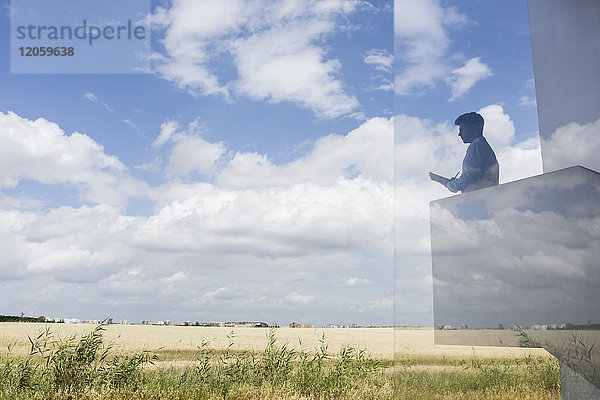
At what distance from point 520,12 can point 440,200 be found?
1.13 m

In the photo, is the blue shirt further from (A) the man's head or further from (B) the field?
(B) the field

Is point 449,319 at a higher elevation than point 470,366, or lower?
higher

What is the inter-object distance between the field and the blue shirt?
0.80 m

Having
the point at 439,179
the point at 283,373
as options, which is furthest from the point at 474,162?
the point at 283,373

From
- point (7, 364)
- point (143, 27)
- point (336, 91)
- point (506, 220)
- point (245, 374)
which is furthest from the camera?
point (336, 91)

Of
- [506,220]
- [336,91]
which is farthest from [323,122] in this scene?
[506,220]

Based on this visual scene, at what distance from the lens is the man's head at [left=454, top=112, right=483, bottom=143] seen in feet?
8.21

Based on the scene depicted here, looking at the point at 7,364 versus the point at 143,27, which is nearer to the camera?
the point at 7,364

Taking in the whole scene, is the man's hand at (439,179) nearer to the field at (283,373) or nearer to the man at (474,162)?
the man at (474,162)

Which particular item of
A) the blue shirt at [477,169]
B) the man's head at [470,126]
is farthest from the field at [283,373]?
the man's head at [470,126]

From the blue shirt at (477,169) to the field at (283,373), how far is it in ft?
2.62

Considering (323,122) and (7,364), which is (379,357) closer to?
(7,364)

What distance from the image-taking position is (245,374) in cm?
401

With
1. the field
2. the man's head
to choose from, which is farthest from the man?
the field
